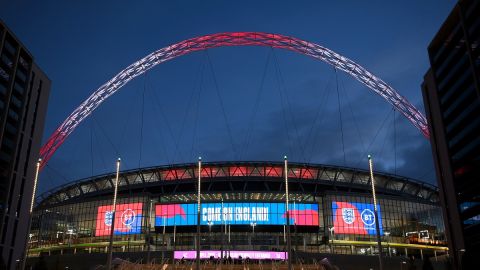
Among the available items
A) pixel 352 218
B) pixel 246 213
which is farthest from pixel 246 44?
pixel 352 218

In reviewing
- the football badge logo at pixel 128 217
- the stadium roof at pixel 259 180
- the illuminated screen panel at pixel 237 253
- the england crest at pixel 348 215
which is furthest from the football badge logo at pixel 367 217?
the football badge logo at pixel 128 217

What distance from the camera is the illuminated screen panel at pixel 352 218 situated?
11925cm

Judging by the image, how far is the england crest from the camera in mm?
120188

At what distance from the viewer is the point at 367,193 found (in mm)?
126125

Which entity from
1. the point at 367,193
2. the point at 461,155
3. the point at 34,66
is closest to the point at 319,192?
the point at 367,193

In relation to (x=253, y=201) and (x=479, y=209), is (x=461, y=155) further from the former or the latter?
(x=253, y=201)

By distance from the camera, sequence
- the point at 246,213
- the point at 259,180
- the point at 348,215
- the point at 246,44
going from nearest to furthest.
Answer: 1. the point at 246,44
2. the point at 348,215
3. the point at 246,213
4. the point at 259,180

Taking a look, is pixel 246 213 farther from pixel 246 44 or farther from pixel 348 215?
pixel 246 44

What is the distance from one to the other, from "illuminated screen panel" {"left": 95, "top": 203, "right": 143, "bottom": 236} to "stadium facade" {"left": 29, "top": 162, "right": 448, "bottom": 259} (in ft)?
0.85

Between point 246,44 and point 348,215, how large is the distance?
50780mm

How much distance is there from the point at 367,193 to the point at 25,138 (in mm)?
83215

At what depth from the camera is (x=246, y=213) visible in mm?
121125

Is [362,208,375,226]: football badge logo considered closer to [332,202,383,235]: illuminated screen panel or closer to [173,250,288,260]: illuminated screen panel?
[332,202,383,235]: illuminated screen panel

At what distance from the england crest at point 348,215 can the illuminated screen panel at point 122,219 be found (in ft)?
168
